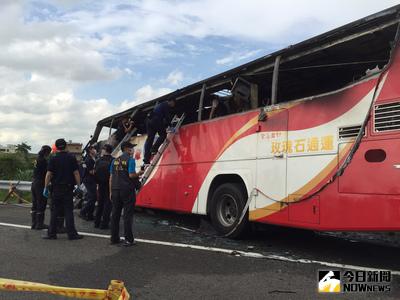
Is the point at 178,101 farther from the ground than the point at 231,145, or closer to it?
farther from the ground

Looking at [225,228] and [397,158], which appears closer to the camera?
[397,158]

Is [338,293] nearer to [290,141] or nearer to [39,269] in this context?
[290,141]

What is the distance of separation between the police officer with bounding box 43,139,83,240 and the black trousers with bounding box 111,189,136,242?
0.94m

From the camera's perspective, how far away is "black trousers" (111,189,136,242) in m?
7.58

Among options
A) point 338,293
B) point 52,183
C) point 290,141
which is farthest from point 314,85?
point 52,183

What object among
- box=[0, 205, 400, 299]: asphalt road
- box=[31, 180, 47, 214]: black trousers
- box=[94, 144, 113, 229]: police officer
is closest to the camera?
box=[0, 205, 400, 299]: asphalt road

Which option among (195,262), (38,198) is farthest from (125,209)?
(38,198)

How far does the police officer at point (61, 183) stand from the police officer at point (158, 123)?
218 centimetres

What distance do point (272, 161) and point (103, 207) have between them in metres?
4.14

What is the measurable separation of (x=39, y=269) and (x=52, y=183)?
8.64ft

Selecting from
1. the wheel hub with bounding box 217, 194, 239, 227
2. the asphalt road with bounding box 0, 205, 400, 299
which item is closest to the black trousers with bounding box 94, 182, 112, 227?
the asphalt road with bounding box 0, 205, 400, 299

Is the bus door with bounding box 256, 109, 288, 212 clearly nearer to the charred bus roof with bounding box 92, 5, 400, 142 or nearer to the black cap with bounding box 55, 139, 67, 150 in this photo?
the charred bus roof with bounding box 92, 5, 400, 142

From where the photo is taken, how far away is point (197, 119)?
941 cm

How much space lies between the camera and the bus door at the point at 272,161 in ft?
23.1
